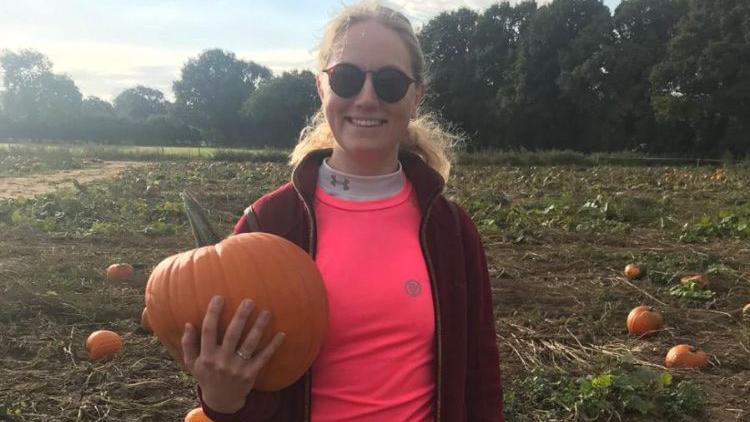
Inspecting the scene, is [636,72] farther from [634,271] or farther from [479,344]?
[479,344]

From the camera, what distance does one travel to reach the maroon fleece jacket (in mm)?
1709

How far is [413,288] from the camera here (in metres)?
1.69

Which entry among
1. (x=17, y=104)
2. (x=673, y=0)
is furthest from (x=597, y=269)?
(x=17, y=104)

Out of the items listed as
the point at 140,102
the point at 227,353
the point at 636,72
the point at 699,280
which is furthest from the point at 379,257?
the point at 140,102

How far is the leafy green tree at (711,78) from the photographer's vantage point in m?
37.0

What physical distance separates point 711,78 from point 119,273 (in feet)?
128

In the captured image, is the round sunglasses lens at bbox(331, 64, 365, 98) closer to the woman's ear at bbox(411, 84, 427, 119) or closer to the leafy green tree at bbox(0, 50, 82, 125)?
the woman's ear at bbox(411, 84, 427, 119)

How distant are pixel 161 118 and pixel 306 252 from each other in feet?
243

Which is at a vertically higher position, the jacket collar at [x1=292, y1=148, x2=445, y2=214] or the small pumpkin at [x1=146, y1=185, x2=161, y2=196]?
the jacket collar at [x1=292, y1=148, x2=445, y2=214]

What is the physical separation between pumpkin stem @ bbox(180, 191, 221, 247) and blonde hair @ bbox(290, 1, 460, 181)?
1.04 ft

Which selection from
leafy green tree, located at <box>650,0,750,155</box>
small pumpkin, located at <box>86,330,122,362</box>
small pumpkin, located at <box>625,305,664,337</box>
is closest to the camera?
small pumpkin, located at <box>86,330,122,362</box>

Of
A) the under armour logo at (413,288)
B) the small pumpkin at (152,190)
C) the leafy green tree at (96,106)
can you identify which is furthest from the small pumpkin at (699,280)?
the leafy green tree at (96,106)

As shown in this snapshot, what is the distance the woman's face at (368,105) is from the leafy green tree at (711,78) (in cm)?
3994

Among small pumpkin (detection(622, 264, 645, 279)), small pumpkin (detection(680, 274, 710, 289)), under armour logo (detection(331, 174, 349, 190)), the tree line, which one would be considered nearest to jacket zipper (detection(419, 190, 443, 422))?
under armour logo (detection(331, 174, 349, 190))
